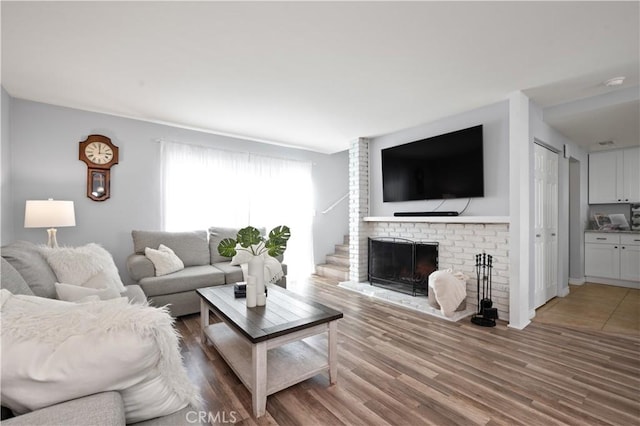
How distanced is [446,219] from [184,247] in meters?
3.37

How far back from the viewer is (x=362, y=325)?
9.96 ft

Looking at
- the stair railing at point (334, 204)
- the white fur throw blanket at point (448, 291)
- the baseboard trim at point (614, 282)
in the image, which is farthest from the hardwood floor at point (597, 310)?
the stair railing at point (334, 204)

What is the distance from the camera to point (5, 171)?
301 centimetres

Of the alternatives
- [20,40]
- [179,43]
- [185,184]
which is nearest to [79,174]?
[185,184]

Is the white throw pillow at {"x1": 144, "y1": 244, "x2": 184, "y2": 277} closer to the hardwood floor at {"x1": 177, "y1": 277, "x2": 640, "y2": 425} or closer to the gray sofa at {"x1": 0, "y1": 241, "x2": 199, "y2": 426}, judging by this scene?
the hardwood floor at {"x1": 177, "y1": 277, "x2": 640, "y2": 425}

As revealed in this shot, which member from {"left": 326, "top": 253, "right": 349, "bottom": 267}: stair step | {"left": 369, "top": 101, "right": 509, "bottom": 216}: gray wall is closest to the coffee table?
{"left": 369, "top": 101, "right": 509, "bottom": 216}: gray wall

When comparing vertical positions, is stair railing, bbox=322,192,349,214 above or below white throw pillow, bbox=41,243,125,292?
above

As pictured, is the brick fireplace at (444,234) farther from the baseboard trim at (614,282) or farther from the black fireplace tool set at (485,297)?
the baseboard trim at (614,282)

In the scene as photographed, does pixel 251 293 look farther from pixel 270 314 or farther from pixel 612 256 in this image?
pixel 612 256

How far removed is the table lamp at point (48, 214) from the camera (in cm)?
277

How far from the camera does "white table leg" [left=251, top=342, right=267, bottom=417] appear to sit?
166 centimetres

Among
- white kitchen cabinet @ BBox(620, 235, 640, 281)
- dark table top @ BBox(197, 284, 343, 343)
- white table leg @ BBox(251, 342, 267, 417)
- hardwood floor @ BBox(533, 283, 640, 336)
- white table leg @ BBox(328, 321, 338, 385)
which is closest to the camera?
white table leg @ BBox(251, 342, 267, 417)

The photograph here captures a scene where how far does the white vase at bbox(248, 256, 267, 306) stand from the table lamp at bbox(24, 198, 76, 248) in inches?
78.5

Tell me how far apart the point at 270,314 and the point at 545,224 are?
3.52 m
